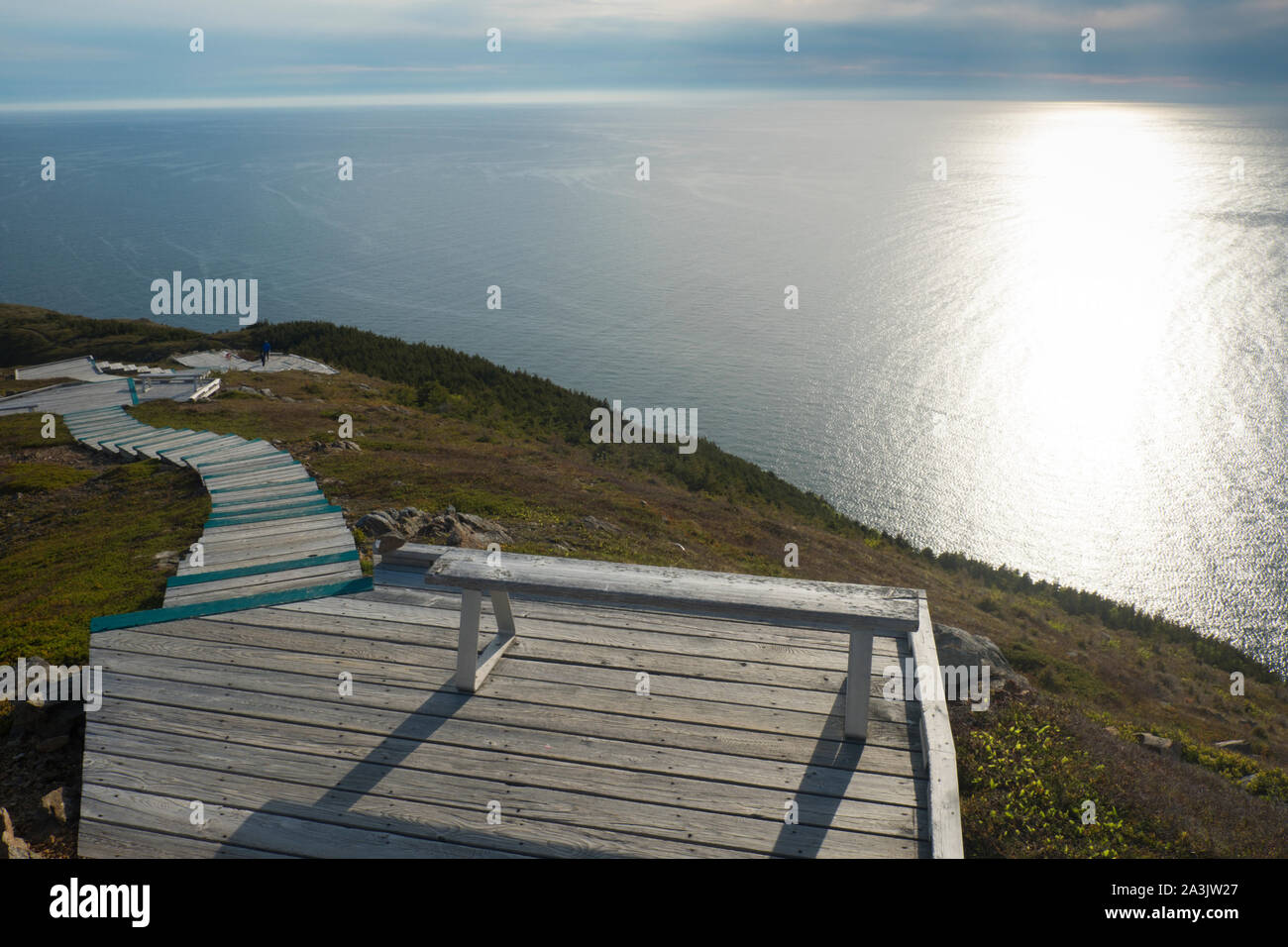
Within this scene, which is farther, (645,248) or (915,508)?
(645,248)

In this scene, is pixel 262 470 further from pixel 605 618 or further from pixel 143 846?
pixel 143 846

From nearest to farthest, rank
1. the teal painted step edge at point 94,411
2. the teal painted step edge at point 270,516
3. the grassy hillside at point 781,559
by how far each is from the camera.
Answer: the grassy hillside at point 781,559, the teal painted step edge at point 270,516, the teal painted step edge at point 94,411

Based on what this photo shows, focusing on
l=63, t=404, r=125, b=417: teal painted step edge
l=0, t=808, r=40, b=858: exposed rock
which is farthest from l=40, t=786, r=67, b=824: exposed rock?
l=63, t=404, r=125, b=417: teal painted step edge

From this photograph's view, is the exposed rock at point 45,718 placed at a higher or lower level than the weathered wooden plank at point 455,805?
lower

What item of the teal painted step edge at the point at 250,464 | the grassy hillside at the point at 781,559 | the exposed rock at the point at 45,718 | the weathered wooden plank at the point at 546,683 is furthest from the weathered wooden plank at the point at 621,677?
the teal painted step edge at the point at 250,464

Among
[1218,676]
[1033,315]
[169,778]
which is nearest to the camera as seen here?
[169,778]

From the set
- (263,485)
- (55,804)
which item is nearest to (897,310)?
(263,485)

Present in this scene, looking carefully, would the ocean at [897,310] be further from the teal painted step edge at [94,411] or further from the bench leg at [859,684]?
the teal painted step edge at [94,411]
